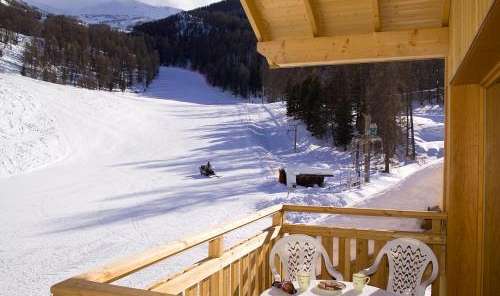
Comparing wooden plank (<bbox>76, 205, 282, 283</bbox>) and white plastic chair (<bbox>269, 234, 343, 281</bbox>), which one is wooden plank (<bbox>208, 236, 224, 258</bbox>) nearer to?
wooden plank (<bbox>76, 205, 282, 283</bbox>)

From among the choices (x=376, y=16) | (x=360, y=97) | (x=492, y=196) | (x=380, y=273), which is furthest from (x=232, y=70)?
(x=492, y=196)

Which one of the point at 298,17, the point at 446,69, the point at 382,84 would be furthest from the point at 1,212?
the point at 382,84

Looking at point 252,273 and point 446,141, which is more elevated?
point 446,141

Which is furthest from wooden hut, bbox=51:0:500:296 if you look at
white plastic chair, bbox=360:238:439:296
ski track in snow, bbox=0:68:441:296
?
ski track in snow, bbox=0:68:441:296

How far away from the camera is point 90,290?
141cm

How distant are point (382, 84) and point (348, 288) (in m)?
20.3

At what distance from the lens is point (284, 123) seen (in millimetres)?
33969

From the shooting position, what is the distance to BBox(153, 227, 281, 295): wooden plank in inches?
89.8

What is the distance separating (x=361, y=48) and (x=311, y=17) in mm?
587

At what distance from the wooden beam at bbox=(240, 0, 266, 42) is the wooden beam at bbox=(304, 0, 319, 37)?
50 cm

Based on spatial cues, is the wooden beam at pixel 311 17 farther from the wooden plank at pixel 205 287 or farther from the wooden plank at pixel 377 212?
the wooden plank at pixel 205 287

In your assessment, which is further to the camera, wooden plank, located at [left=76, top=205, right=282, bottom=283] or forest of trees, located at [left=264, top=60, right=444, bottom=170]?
forest of trees, located at [left=264, top=60, right=444, bottom=170]

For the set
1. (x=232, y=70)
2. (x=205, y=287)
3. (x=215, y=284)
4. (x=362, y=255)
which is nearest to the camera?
(x=205, y=287)

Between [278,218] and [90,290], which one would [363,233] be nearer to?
[278,218]
